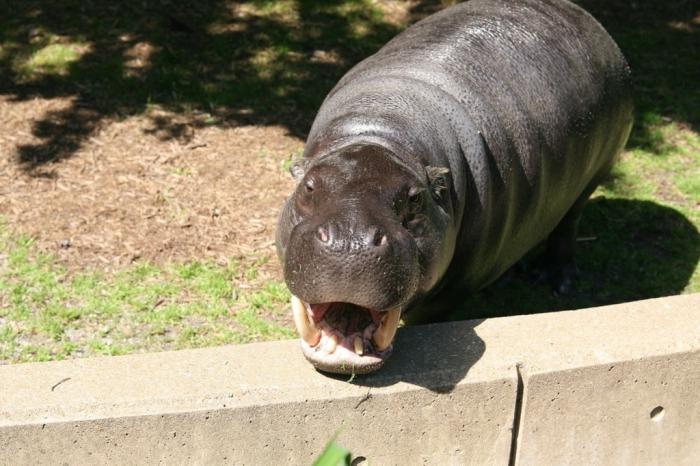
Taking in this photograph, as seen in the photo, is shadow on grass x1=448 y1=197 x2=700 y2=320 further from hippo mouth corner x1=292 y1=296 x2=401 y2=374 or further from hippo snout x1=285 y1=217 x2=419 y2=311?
hippo snout x1=285 y1=217 x2=419 y2=311

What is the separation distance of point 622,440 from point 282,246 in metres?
1.51

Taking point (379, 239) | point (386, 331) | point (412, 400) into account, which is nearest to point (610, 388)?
point (412, 400)

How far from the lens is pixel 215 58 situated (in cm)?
818

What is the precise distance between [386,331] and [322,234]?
43cm

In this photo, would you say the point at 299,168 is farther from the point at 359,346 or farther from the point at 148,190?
the point at 148,190

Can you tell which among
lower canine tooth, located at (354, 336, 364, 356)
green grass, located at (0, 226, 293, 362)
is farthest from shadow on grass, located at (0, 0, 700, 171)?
lower canine tooth, located at (354, 336, 364, 356)

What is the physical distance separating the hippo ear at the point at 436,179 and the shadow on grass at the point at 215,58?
3615 millimetres

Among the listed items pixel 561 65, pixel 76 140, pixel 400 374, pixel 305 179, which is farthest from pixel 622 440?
pixel 76 140

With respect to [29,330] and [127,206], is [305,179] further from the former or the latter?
[127,206]

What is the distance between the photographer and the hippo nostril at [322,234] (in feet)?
10.2

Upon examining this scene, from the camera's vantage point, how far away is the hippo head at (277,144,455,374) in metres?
3.09

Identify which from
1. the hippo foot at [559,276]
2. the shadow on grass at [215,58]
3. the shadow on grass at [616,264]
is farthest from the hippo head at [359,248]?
the shadow on grass at [215,58]

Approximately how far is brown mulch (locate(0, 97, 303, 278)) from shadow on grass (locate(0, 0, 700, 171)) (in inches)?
5.1

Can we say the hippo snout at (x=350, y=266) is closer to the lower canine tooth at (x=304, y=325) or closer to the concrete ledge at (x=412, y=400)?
the lower canine tooth at (x=304, y=325)
